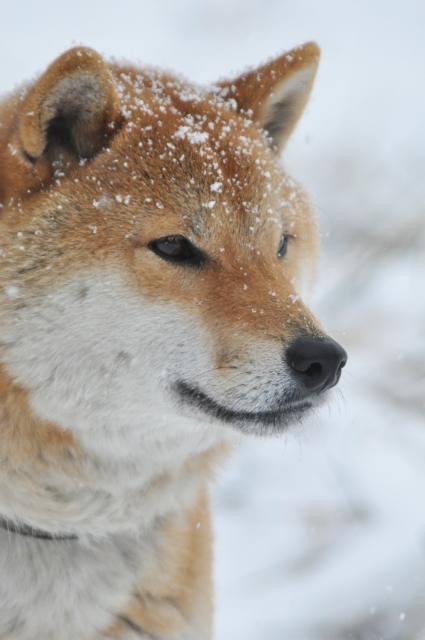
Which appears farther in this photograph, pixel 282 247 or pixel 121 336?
pixel 282 247

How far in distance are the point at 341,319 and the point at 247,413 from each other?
8.97 feet

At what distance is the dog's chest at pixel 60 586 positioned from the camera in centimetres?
210

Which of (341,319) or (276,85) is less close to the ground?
(276,85)

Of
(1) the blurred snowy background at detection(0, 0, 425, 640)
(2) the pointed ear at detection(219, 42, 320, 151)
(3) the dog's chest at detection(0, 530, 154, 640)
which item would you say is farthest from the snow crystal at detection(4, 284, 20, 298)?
(1) the blurred snowy background at detection(0, 0, 425, 640)

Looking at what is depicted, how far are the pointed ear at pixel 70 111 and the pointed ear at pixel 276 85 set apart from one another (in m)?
0.65

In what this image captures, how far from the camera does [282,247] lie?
2.42 metres

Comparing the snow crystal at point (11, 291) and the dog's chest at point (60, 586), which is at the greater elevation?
the snow crystal at point (11, 291)

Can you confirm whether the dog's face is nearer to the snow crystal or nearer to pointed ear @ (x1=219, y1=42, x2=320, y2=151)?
the snow crystal

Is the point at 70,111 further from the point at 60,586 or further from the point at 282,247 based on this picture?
the point at 60,586

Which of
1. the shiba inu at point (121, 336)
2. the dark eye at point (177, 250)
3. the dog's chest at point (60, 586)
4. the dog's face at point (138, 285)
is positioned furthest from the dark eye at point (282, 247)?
the dog's chest at point (60, 586)

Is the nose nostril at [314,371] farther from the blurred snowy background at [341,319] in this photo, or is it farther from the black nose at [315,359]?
the blurred snowy background at [341,319]

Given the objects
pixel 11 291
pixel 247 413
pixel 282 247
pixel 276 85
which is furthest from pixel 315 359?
pixel 276 85

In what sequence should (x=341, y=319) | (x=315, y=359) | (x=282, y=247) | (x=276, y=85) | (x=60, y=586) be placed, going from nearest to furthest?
(x=315, y=359) < (x=60, y=586) < (x=282, y=247) < (x=276, y=85) < (x=341, y=319)

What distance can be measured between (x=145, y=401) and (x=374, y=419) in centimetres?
271
